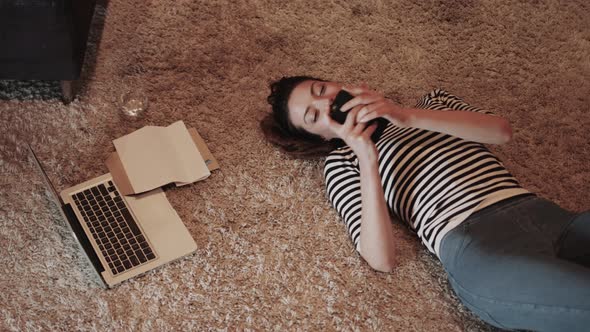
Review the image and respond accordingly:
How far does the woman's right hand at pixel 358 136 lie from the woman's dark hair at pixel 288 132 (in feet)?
0.36

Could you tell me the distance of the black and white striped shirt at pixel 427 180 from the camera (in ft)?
4.18

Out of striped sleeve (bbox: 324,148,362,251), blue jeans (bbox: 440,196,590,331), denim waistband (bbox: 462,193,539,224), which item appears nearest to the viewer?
blue jeans (bbox: 440,196,590,331)

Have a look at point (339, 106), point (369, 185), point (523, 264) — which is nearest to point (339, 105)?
point (339, 106)

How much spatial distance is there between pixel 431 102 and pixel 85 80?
865 millimetres

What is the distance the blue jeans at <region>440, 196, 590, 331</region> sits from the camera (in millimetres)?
1082

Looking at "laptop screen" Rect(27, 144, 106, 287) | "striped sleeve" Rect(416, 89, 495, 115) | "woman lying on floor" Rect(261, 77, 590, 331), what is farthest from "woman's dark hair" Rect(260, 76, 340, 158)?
"laptop screen" Rect(27, 144, 106, 287)

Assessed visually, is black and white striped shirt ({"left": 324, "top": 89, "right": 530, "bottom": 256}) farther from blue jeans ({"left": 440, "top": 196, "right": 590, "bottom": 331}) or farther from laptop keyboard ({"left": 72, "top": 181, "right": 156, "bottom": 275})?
laptop keyboard ({"left": 72, "top": 181, "right": 156, "bottom": 275})

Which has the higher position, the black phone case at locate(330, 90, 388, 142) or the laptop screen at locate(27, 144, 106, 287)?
the black phone case at locate(330, 90, 388, 142)

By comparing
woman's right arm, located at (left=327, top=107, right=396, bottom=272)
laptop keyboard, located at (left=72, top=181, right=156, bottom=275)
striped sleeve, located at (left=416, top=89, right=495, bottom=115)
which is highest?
striped sleeve, located at (left=416, top=89, right=495, bottom=115)

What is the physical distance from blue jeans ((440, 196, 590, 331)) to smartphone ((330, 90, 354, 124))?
0.31 metres

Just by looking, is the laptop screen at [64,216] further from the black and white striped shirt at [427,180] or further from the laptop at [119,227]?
the black and white striped shirt at [427,180]

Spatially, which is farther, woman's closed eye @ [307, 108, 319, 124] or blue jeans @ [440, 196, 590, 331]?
woman's closed eye @ [307, 108, 319, 124]

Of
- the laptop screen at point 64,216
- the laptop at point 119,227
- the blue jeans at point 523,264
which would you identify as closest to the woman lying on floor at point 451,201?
the blue jeans at point 523,264

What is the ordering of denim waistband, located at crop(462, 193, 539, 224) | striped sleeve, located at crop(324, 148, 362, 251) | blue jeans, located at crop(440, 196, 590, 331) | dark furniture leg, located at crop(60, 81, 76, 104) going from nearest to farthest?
blue jeans, located at crop(440, 196, 590, 331) → denim waistband, located at crop(462, 193, 539, 224) → striped sleeve, located at crop(324, 148, 362, 251) → dark furniture leg, located at crop(60, 81, 76, 104)
